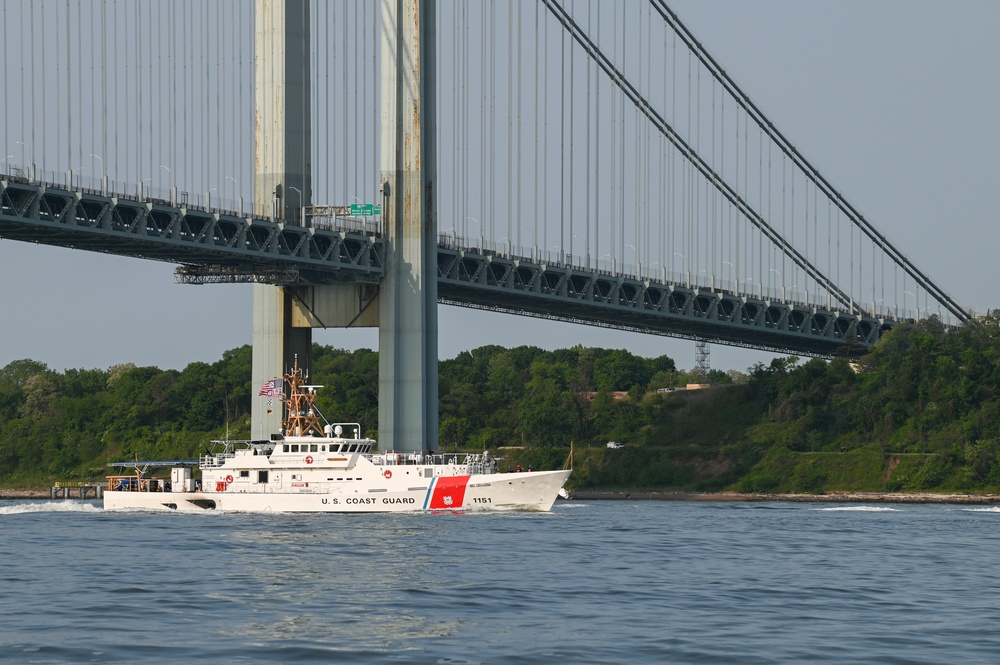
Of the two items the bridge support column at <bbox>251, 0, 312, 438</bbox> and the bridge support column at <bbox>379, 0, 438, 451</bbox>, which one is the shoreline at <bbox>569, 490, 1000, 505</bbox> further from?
the bridge support column at <bbox>251, 0, 312, 438</bbox>

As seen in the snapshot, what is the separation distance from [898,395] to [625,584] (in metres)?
89.8

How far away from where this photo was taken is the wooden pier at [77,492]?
140 meters

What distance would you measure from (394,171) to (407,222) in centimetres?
338

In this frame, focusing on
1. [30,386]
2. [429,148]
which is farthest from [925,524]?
[30,386]

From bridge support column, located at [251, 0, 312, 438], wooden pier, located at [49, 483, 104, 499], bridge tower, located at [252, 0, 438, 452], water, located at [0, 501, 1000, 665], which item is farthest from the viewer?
wooden pier, located at [49, 483, 104, 499]

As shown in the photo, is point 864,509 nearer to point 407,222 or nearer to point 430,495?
point 430,495

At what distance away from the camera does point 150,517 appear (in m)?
83.3

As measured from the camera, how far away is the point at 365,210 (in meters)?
107

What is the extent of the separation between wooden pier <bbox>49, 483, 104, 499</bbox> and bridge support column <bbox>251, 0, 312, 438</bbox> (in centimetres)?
3288

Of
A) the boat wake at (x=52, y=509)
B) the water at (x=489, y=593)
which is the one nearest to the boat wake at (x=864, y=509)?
the water at (x=489, y=593)

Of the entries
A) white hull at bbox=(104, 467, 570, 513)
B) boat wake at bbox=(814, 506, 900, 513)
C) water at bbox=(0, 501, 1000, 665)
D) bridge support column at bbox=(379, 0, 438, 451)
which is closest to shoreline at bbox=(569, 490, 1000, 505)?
boat wake at bbox=(814, 506, 900, 513)

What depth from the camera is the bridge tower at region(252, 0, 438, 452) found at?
349 feet

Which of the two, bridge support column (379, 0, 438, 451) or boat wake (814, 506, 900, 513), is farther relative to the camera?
bridge support column (379, 0, 438, 451)

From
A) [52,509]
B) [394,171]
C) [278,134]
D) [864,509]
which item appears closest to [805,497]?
[864,509]
